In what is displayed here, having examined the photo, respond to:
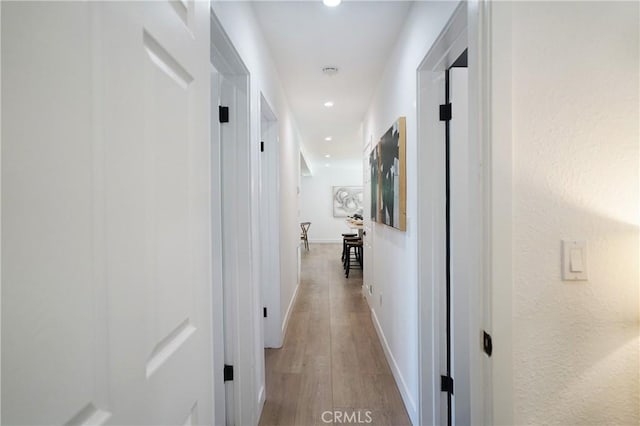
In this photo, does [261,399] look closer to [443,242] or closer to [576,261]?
[443,242]

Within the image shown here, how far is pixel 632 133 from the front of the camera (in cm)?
97

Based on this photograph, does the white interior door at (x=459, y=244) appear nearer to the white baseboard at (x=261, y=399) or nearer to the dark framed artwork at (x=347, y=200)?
the white baseboard at (x=261, y=399)

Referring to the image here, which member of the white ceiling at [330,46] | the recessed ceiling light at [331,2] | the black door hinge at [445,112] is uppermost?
the white ceiling at [330,46]

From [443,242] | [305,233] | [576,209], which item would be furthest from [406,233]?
[305,233]

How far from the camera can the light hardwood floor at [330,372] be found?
2086 millimetres

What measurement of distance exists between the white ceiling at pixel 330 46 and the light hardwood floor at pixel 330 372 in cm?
253

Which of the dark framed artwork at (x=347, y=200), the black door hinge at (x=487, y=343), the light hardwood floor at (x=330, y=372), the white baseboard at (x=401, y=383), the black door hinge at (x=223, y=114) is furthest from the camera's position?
the dark framed artwork at (x=347, y=200)

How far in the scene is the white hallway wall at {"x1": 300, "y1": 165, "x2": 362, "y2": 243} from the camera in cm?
1109

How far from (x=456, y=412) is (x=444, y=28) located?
189cm

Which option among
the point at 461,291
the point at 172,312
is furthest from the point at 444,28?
the point at 172,312

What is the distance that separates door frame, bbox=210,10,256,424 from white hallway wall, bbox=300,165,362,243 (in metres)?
9.19

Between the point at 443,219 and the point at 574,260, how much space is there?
82cm

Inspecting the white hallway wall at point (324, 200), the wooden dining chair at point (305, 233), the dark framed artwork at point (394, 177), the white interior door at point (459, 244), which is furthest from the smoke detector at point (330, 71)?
the white hallway wall at point (324, 200)

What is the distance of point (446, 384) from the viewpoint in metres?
1.79
